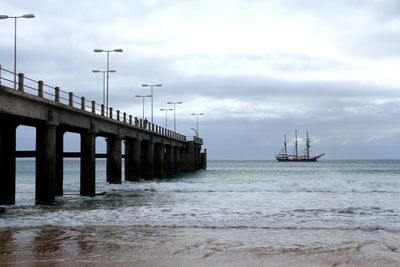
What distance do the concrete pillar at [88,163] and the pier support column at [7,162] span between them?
6.54 metres

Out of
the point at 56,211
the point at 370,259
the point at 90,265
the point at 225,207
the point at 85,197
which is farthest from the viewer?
the point at 85,197

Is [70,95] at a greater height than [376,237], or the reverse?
[70,95]

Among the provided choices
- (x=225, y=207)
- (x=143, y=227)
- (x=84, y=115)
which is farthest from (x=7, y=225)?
(x=84, y=115)

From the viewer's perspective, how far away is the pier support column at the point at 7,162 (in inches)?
1042

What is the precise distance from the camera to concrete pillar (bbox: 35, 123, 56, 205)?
26.5 metres

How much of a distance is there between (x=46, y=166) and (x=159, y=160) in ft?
121

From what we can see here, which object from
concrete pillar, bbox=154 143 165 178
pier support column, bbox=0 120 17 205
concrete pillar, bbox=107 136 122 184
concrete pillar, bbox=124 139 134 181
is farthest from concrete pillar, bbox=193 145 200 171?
pier support column, bbox=0 120 17 205

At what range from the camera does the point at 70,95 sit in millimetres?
30578

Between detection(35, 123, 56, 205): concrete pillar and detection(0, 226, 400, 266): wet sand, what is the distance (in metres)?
10.0

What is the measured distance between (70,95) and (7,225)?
13830mm

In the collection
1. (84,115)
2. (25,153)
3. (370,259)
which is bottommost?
(370,259)

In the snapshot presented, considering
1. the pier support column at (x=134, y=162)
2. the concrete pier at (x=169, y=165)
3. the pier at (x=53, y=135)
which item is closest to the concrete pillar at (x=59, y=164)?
the pier at (x=53, y=135)

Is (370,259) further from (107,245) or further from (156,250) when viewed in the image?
(107,245)

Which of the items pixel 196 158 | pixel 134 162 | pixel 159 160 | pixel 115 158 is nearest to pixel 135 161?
pixel 134 162
